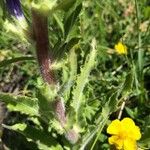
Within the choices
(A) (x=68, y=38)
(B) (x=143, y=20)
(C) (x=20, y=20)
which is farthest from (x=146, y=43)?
(C) (x=20, y=20)

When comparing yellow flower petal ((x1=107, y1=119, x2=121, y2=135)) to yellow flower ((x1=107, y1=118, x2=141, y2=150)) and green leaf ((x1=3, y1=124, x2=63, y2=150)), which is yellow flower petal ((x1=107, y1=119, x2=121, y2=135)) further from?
green leaf ((x1=3, y1=124, x2=63, y2=150))

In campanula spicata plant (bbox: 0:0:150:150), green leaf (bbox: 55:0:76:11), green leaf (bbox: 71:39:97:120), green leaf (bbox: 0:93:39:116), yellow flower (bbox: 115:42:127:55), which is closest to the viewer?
green leaf (bbox: 55:0:76:11)

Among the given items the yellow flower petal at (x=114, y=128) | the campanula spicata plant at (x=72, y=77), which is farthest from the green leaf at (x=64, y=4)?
the yellow flower petal at (x=114, y=128)

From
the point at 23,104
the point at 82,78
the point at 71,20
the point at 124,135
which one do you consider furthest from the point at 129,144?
the point at 71,20

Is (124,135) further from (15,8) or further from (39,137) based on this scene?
(15,8)

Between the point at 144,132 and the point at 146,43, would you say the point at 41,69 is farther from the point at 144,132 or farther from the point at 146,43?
the point at 146,43

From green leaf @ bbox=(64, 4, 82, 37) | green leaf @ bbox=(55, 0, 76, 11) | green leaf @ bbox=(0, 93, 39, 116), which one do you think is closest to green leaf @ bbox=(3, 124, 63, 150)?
green leaf @ bbox=(0, 93, 39, 116)
